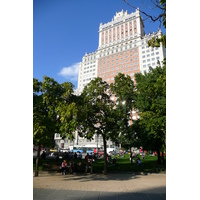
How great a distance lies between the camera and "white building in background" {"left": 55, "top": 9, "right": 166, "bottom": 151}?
74.4 meters

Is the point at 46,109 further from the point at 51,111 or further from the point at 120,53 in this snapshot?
the point at 120,53

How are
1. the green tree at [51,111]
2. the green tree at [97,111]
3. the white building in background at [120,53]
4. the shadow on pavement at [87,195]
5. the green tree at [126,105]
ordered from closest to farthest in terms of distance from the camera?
1. the shadow on pavement at [87,195]
2. the green tree at [51,111]
3. the green tree at [97,111]
4. the green tree at [126,105]
5. the white building in background at [120,53]

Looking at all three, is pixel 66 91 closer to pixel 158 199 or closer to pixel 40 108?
pixel 40 108

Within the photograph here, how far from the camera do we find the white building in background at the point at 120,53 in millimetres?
74375

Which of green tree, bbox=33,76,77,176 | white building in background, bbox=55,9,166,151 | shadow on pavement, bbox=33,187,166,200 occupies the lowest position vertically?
shadow on pavement, bbox=33,187,166,200

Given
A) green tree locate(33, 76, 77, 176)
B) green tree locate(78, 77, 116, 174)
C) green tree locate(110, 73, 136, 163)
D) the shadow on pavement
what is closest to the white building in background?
green tree locate(110, 73, 136, 163)

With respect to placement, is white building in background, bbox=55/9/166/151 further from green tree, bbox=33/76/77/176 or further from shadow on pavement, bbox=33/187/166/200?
shadow on pavement, bbox=33/187/166/200

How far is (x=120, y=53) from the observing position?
81.8 metres

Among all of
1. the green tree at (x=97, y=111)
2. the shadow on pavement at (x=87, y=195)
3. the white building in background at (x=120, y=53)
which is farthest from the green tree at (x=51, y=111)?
the white building in background at (x=120, y=53)

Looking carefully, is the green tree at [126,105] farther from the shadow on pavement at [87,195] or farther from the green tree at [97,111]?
the shadow on pavement at [87,195]

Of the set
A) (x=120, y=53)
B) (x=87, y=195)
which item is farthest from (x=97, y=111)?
(x=120, y=53)

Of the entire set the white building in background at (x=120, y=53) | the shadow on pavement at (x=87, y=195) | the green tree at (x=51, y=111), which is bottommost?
the shadow on pavement at (x=87, y=195)
